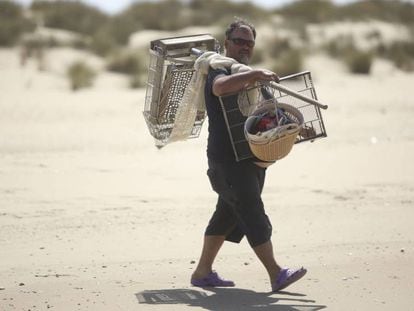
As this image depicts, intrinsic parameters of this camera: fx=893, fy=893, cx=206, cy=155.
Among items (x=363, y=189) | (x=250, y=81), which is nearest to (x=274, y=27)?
(x=363, y=189)

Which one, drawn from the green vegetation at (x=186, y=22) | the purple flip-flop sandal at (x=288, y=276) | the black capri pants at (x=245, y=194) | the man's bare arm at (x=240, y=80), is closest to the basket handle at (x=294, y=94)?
the man's bare arm at (x=240, y=80)

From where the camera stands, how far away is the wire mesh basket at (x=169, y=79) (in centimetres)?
630

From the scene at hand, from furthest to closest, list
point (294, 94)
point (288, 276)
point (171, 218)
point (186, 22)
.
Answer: point (186, 22)
point (171, 218)
point (288, 276)
point (294, 94)

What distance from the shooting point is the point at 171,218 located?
340 inches

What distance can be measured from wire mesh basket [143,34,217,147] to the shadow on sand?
109 cm

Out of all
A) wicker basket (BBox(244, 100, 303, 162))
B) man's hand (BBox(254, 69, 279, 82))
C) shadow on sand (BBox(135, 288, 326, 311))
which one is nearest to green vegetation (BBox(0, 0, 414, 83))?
shadow on sand (BBox(135, 288, 326, 311))

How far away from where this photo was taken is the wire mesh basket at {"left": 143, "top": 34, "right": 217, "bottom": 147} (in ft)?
20.7

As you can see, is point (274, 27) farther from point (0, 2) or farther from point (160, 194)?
point (160, 194)

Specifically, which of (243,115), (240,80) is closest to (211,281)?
(243,115)

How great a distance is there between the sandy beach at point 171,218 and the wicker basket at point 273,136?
1027 mm

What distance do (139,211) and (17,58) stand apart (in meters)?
16.2

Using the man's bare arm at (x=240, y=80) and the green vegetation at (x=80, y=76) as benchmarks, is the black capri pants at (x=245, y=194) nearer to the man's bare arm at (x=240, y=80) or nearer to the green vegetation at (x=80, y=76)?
the man's bare arm at (x=240, y=80)

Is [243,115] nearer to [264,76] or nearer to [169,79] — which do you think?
[264,76]

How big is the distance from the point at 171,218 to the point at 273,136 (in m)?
3.28
